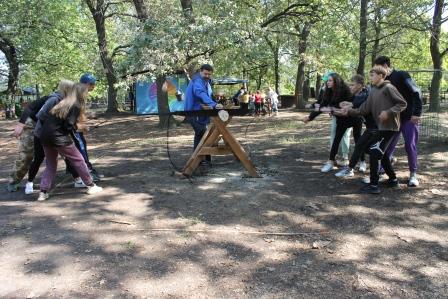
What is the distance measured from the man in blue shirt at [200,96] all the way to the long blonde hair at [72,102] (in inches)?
73.8

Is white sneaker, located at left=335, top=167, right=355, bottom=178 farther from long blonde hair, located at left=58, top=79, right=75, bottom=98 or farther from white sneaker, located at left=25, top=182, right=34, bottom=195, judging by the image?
white sneaker, located at left=25, top=182, right=34, bottom=195

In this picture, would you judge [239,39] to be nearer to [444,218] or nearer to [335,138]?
[335,138]

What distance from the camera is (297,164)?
292 inches

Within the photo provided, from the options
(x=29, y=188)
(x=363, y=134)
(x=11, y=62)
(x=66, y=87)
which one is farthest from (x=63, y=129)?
(x=11, y=62)

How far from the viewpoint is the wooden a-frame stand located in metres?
6.38

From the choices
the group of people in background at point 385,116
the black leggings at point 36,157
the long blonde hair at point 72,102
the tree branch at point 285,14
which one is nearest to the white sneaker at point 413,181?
the group of people in background at point 385,116

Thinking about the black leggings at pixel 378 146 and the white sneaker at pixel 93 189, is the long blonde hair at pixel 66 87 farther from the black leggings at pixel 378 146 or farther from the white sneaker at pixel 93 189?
the black leggings at pixel 378 146

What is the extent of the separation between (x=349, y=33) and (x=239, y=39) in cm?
324

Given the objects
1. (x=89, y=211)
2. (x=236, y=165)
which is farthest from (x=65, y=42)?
(x=89, y=211)

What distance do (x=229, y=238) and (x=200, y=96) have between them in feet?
10.1

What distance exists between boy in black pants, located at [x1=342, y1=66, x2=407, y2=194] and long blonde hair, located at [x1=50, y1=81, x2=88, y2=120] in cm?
368

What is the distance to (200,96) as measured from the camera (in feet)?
22.1

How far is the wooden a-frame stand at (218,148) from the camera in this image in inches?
251

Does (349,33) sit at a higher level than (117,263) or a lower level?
higher
